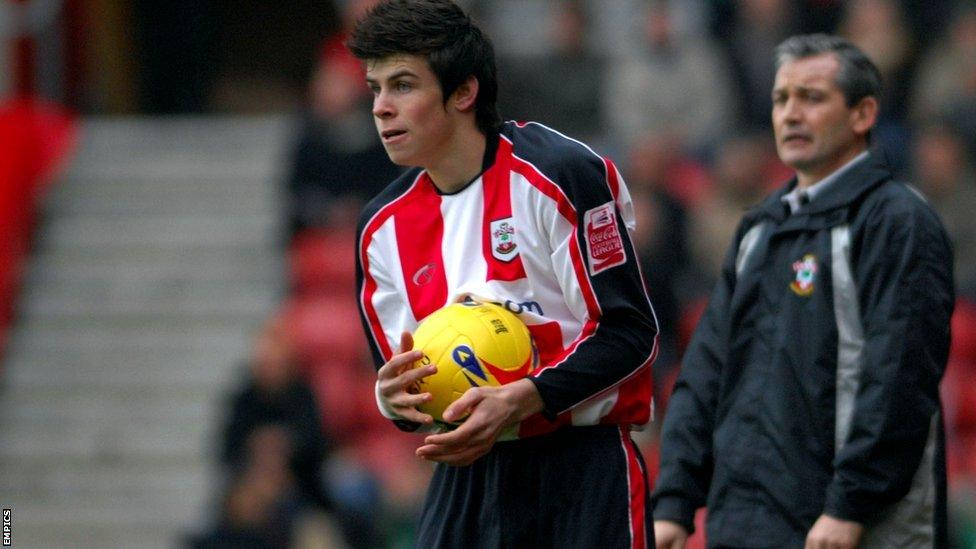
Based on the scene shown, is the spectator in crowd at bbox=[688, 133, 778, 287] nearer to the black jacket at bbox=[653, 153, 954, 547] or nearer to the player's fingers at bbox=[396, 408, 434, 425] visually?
the black jacket at bbox=[653, 153, 954, 547]

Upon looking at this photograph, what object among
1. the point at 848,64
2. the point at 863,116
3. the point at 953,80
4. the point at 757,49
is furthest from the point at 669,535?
the point at 757,49

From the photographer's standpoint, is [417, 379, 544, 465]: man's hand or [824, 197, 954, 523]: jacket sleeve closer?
[417, 379, 544, 465]: man's hand

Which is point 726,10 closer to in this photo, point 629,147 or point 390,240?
point 629,147

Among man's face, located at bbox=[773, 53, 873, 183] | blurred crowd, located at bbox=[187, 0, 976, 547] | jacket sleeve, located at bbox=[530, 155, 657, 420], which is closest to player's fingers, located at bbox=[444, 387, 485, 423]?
jacket sleeve, located at bbox=[530, 155, 657, 420]

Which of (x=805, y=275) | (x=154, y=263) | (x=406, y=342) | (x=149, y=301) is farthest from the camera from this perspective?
(x=154, y=263)

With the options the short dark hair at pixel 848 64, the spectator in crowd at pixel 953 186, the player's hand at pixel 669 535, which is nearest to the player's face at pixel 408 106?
the short dark hair at pixel 848 64

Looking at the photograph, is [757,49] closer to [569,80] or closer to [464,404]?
[569,80]

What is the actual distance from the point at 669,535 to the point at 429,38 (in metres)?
1.60

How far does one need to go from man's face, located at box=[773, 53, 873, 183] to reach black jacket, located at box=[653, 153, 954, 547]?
87mm

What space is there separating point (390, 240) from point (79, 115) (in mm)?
9601

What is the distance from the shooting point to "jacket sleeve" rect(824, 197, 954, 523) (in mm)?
4371

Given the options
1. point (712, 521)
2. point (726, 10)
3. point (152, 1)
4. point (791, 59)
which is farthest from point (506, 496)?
point (152, 1)

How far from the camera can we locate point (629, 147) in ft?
34.5

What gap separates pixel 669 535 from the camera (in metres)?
4.73
